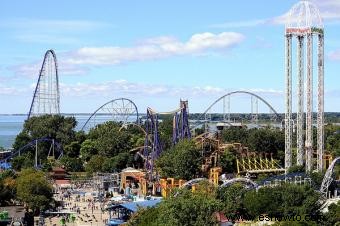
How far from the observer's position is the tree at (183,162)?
2282 inches

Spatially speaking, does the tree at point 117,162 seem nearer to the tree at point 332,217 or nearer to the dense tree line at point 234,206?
the dense tree line at point 234,206

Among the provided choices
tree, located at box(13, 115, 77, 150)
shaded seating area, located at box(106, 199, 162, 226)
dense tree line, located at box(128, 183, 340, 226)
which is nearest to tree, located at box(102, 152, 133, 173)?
tree, located at box(13, 115, 77, 150)

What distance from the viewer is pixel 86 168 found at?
7350 centimetres

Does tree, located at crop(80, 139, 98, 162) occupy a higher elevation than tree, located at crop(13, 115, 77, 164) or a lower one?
lower

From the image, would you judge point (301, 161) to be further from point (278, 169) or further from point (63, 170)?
point (63, 170)

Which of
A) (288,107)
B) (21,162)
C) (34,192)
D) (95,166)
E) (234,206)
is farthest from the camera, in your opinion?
(21,162)

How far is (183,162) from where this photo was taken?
190ft

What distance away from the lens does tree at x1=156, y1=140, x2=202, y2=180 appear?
190 ft

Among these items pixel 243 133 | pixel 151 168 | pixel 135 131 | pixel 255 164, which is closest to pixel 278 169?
pixel 255 164

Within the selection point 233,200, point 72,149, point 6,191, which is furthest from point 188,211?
point 72,149

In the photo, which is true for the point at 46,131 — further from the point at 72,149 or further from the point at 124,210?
the point at 124,210

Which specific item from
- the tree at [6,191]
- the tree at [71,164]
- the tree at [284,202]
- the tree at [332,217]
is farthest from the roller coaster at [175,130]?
the tree at [332,217]

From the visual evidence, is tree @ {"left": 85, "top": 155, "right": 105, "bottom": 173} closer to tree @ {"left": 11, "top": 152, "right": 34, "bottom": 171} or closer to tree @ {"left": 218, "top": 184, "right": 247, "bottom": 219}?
tree @ {"left": 11, "top": 152, "right": 34, "bottom": 171}

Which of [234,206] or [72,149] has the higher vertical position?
[72,149]
